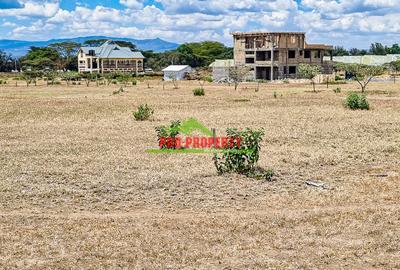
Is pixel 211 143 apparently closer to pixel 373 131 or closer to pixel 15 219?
pixel 373 131

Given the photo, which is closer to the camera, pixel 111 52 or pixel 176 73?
pixel 176 73

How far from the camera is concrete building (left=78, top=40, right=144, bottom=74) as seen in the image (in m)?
111

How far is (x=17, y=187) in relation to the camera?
12125 mm

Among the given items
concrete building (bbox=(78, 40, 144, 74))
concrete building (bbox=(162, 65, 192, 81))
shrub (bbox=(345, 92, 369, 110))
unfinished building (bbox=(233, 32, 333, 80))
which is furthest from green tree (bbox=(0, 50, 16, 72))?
shrub (bbox=(345, 92, 369, 110))

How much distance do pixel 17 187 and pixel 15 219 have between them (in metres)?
2.32

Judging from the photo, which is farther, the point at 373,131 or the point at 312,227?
the point at 373,131

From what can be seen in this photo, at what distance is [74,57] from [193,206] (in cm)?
11794

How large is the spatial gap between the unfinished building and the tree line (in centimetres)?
4038

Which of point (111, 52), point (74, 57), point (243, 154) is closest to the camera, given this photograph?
point (243, 154)

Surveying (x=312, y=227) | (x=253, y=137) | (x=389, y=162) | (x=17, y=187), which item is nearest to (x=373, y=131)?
(x=389, y=162)

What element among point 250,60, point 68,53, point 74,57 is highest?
point 68,53

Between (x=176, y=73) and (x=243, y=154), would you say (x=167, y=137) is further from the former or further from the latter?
(x=176, y=73)

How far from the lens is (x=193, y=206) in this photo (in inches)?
428

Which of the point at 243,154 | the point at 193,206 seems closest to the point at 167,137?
the point at 243,154
